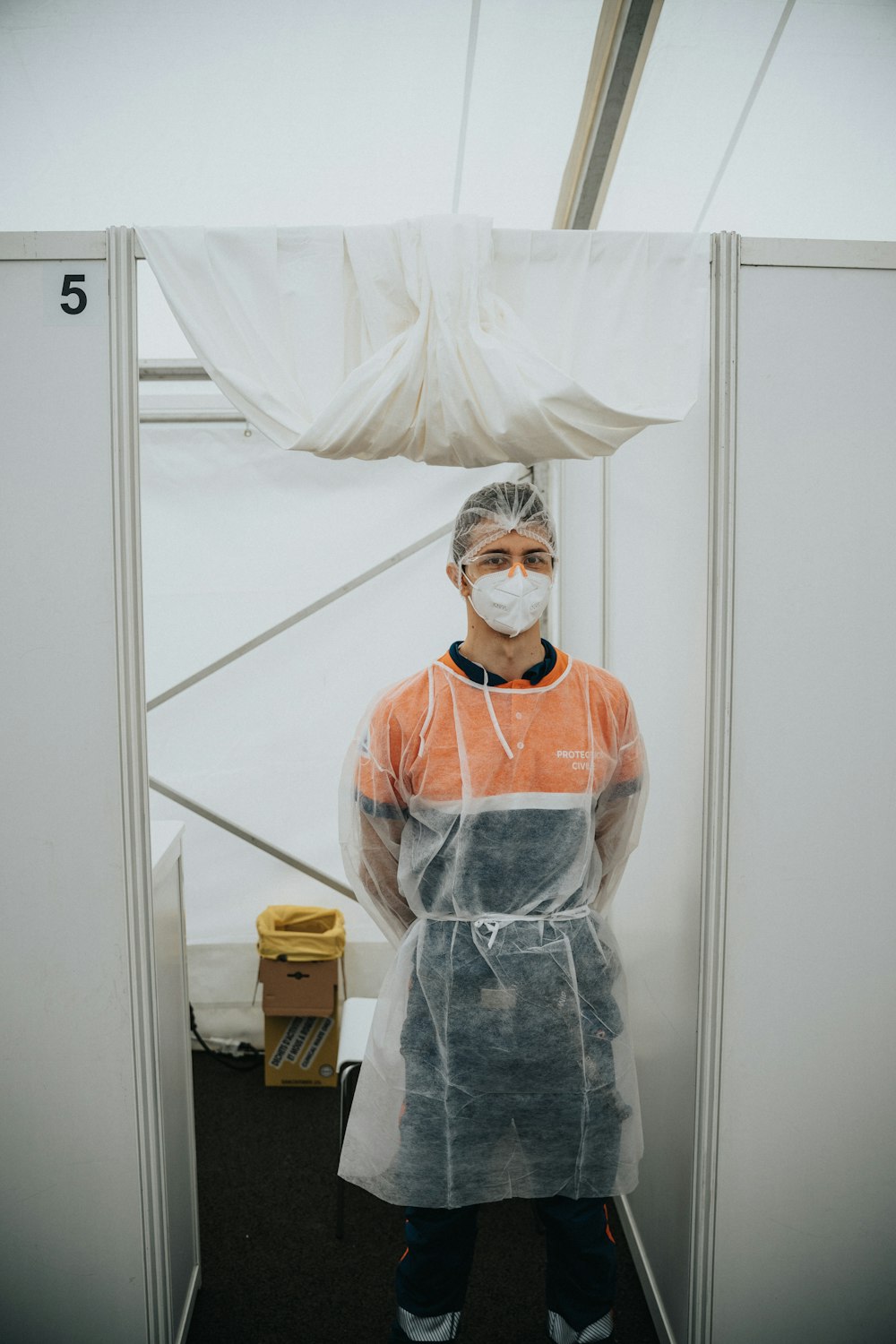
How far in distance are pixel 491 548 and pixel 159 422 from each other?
160 cm

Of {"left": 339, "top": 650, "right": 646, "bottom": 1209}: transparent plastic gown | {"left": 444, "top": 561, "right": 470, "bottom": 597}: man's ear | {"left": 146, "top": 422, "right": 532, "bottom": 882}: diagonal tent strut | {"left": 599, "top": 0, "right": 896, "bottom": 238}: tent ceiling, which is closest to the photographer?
{"left": 339, "top": 650, "right": 646, "bottom": 1209}: transparent plastic gown

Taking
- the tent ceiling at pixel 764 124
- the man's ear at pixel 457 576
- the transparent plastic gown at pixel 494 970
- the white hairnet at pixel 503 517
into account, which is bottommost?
the transparent plastic gown at pixel 494 970

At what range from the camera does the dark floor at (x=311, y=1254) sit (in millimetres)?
1723

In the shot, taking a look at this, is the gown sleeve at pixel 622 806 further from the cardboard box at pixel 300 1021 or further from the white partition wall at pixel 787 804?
the cardboard box at pixel 300 1021

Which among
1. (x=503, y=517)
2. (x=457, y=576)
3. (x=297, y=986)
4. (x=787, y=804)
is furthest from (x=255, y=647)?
(x=787, y=804)

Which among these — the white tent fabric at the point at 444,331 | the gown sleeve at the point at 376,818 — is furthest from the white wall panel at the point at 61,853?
the gown sleeve at the point at 376,818

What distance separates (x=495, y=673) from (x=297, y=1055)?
68.4 inches

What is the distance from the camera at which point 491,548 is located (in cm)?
144

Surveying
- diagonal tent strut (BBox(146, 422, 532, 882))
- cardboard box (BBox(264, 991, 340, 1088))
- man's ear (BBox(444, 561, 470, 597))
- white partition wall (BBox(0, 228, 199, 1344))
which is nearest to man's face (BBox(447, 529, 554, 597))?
man's ear (BBox(444, 561, 470, 597))

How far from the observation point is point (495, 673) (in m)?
1.45

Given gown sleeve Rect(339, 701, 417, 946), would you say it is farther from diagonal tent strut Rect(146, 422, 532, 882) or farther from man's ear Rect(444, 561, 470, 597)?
diagonal tent strut Rect(146, 422, 532, 882)

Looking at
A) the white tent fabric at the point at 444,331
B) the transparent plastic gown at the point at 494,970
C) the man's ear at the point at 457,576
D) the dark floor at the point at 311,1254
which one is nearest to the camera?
the white tent fabric at the point at 444,331

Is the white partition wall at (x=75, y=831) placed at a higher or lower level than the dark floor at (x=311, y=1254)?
higher

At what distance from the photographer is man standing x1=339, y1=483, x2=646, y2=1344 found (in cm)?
135
